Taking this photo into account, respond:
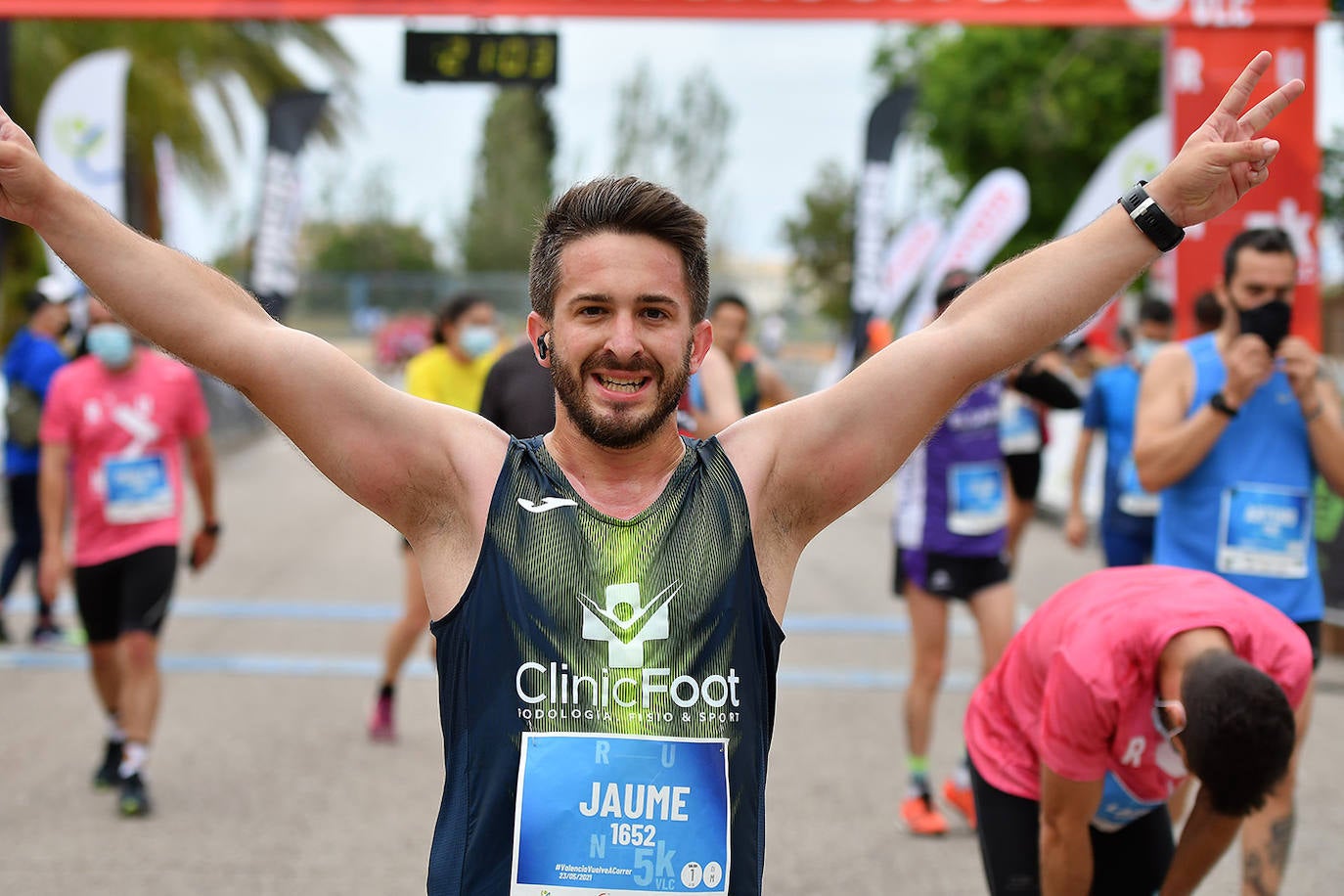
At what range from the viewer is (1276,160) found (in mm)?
9250

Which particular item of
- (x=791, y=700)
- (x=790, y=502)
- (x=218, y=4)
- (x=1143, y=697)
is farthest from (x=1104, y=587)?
(x=218, y=4)

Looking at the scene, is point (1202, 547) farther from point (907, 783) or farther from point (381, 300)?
point (381, 300)

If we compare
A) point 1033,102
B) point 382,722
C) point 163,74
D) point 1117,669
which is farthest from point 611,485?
point 1033,102

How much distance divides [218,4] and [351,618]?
13.0 feet

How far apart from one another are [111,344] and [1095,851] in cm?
443

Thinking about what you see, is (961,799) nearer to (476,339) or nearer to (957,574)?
(957,574)

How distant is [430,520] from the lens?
2441 mm

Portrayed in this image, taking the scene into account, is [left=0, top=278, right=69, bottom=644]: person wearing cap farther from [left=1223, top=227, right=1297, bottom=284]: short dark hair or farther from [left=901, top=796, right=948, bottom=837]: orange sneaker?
[left=1223, top=227, right=1297, bottom=284]: short dark hair

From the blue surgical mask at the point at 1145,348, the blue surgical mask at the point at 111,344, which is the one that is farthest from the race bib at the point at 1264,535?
the blue surgical mask at the point at 111,344

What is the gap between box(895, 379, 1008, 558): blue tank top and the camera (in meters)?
6.23

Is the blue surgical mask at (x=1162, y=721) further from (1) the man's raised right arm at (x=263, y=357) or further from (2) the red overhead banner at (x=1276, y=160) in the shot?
(2) the red overhead banner at (x=1276, y=160)

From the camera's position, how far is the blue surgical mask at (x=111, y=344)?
633 centimetres

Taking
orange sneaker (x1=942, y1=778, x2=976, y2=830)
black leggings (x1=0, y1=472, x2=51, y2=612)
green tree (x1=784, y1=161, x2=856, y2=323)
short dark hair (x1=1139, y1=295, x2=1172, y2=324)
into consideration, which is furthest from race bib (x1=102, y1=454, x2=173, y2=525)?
green tree (x1=784, y1=161, x2=856, y2=323)

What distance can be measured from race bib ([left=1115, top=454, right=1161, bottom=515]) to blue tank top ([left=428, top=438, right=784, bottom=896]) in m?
5.27
